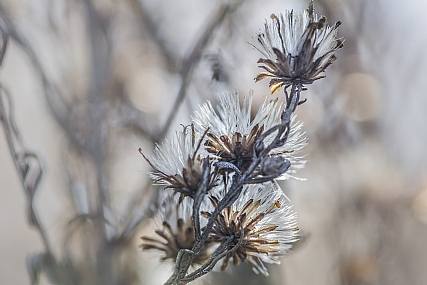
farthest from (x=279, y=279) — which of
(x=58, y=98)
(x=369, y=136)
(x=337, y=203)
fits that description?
(x=58, y=98)

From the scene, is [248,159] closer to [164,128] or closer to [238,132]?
[238,132]

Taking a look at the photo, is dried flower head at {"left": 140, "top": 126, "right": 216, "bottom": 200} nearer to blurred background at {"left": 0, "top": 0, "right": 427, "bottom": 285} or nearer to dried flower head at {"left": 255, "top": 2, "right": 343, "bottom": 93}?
dried flower head at {"left": 255, "top": 2, "right": 343, "bottom": 93}

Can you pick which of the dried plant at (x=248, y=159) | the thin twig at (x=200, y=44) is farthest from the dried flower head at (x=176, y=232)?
the thin twig at (x=200, y=44)

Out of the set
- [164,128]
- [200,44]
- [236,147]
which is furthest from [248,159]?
[200,44]

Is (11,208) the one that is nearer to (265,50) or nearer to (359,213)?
(265,50)

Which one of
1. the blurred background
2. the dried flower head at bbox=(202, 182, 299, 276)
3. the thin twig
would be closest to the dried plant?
the dried flower head at bbox=(202, 182, 299, 276)

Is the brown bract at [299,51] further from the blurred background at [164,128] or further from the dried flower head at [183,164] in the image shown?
the blurred background at [164,128]
